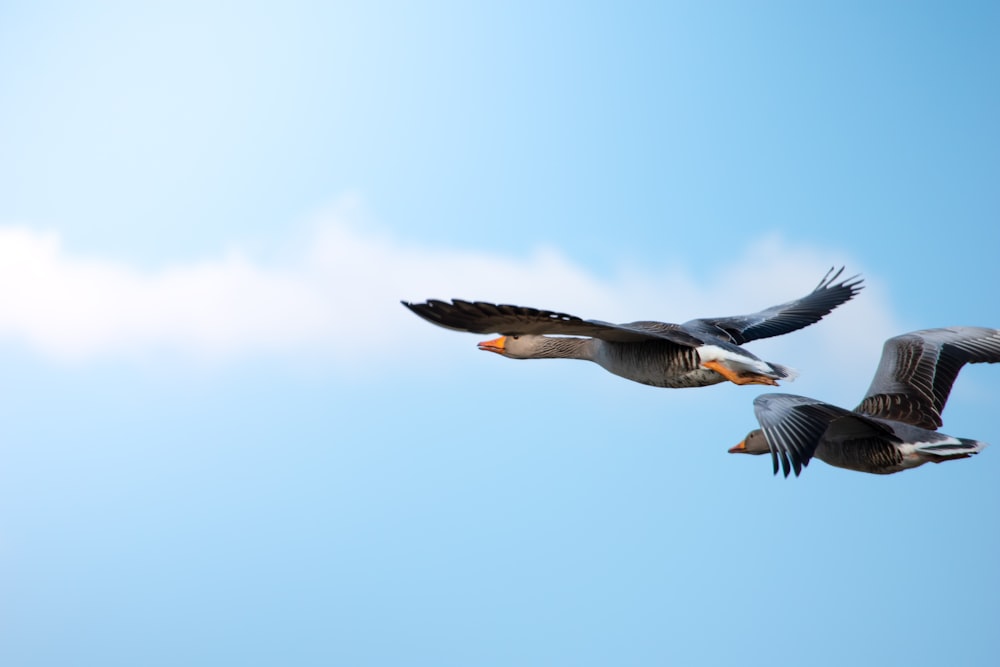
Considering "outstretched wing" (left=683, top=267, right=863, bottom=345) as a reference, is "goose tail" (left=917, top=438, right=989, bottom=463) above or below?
below

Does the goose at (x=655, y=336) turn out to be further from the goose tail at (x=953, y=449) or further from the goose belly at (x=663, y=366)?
the goose tail at (x=953, y=449)

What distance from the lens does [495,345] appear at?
12711mm

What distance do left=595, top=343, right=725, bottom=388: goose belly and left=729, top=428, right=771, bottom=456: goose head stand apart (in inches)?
57.5

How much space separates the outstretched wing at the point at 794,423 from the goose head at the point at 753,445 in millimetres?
2057

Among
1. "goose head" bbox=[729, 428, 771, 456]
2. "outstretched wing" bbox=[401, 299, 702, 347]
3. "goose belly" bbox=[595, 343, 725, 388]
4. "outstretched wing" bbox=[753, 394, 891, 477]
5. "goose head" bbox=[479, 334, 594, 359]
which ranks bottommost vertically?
"outstretched wing" bbox=[753, 394, 891, 477]

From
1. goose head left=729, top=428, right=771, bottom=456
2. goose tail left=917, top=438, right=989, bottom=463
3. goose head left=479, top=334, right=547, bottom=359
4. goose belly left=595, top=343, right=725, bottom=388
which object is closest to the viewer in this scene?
goose tail left=917, top=438, right=989, bottom=463

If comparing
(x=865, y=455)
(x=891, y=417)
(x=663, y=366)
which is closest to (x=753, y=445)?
(x=891, y=417)

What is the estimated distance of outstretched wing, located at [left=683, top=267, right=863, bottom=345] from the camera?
40.8 feet

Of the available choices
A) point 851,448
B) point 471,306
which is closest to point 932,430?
point 851,448

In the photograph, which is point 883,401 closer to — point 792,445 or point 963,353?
point 963,353

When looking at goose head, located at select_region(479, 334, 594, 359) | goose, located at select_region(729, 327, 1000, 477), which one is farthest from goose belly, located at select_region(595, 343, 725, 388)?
goose head, located at select_region(479, 334, 594, 359)

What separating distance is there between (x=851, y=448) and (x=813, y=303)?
3632 mm

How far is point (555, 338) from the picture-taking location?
1246 centimetres

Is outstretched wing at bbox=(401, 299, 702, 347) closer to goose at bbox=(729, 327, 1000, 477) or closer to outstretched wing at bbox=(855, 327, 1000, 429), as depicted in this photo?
goose at bbox=(729, 327, 1000, 477)
